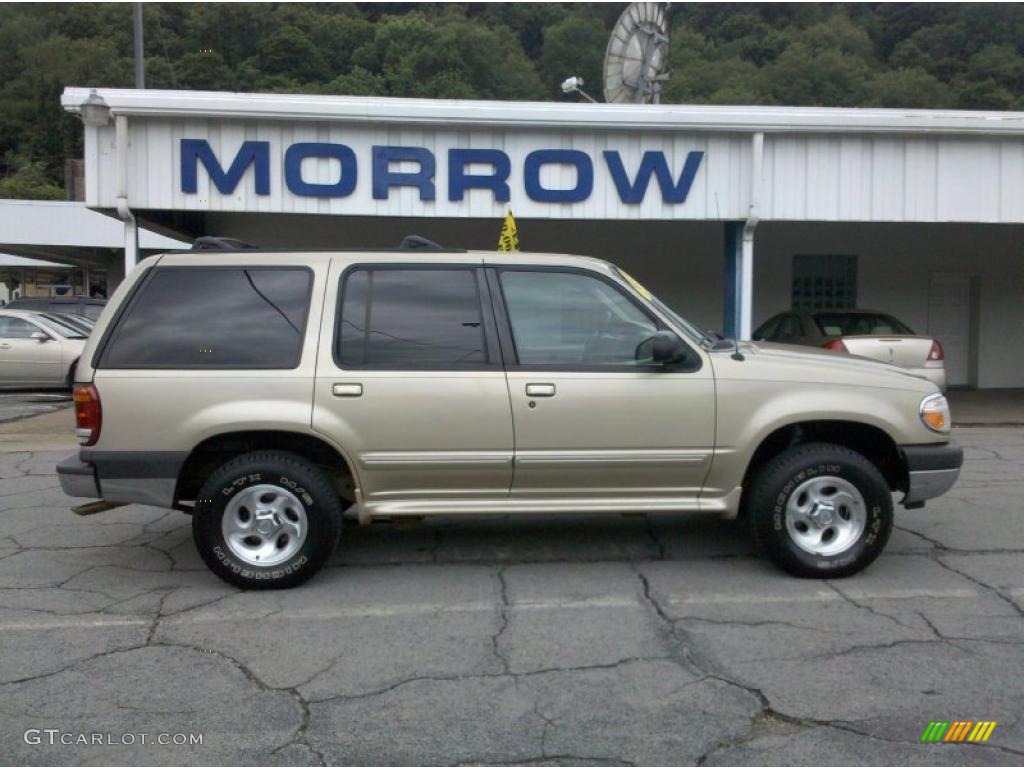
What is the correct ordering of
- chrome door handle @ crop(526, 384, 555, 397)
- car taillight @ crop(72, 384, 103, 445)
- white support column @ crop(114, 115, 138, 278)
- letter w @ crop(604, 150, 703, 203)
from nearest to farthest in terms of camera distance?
car taillight @ crop(72, 384, 103, 445) < chrome door handle @ crop(526, 384, 555, 397) < white support column @ crop(114, 115, 138, 278) < letter w @ crop(604, 150, 703, 203)

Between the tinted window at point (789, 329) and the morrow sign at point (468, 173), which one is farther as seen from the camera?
the tinted window at point (789, 329)

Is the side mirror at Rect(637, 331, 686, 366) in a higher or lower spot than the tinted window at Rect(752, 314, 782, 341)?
lower

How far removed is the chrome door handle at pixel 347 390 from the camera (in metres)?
5.17

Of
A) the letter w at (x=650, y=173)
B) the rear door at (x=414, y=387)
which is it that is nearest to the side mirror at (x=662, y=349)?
the rear door at (x=414, y=387)

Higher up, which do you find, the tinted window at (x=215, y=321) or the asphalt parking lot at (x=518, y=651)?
the tinted window at (x=215, y=321)

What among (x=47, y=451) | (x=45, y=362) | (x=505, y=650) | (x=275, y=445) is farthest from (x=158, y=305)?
(x=45, y=362)

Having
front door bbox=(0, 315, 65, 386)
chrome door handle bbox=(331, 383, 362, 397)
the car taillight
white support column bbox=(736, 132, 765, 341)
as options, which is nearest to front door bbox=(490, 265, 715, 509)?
chrome door handle bbox=(331, 383, 362, 397)

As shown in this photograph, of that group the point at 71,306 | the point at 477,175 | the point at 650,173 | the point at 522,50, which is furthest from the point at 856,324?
the point at 522,50

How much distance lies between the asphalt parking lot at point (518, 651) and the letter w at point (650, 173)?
6629mm

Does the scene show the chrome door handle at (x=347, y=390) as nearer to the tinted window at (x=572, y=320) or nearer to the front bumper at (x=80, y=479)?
the tinted window at (x=572, y=320)

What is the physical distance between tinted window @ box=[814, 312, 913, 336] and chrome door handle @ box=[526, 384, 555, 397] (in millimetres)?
8951

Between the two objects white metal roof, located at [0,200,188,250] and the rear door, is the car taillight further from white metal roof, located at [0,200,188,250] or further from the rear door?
white metal roof, located at [0,200,188,250]

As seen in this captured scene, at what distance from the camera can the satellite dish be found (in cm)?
1689

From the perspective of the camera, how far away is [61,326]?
1672cm
